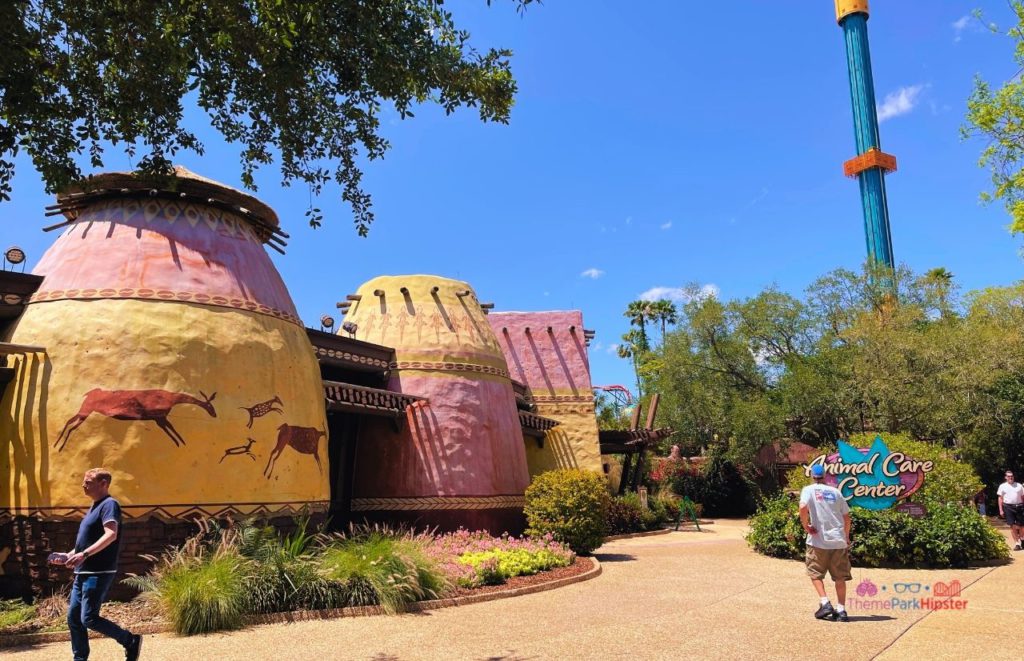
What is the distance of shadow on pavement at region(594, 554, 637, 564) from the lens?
15734 millimetres

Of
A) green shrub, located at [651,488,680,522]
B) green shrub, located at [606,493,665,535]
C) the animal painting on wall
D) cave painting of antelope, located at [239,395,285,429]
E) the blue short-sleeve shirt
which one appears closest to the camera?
the blue short-sleeve shirt

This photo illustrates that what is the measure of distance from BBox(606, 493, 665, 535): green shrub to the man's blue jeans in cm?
1890

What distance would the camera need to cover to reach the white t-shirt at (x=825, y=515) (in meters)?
8.70

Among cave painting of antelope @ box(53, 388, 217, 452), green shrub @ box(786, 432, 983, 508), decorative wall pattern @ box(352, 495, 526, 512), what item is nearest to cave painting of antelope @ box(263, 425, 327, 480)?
cave painting of antelope @ box(53, 388, 217, 452)

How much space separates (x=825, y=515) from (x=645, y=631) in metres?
2.67

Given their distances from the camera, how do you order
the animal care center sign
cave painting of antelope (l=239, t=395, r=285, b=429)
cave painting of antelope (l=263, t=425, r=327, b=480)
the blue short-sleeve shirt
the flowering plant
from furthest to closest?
the animal care center sign → the flowering plant → cave painting of antelope (l=263, t=425, r=327, b=480) → cave painting of antelope (l=239, t=395, r=285, b=429) → the blue short-sleeve shirt

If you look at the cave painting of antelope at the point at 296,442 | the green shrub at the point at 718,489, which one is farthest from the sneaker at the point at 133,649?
the green shrub at the point at 718,489

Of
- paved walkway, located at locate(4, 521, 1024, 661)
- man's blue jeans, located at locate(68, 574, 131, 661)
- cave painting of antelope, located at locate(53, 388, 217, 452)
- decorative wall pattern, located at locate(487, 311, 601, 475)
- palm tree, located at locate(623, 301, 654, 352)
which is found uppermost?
palm tree, located at locate(623, 301, 654, 352)

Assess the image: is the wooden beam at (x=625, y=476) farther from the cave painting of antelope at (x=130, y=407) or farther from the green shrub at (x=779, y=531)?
the cave painting of antelope at (x=130, y=407)

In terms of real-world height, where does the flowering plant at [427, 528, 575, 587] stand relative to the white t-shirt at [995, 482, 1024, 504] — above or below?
below

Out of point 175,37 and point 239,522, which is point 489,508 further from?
point 175,37

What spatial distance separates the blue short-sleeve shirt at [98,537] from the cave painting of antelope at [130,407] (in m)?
3.75

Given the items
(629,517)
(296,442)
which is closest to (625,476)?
(629,517)

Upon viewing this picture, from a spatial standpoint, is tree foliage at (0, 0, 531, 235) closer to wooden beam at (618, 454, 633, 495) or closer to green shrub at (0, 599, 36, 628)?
green shrub at (0, 599, 36, 628)
